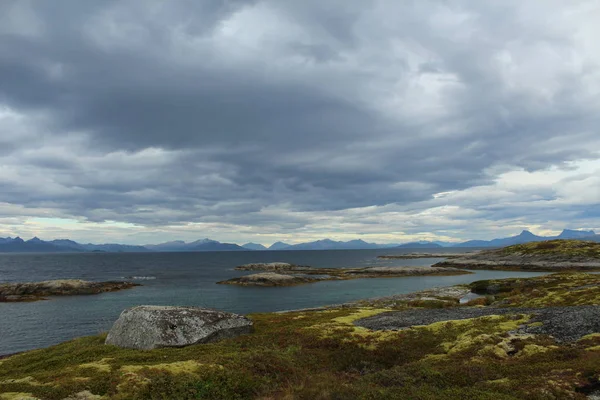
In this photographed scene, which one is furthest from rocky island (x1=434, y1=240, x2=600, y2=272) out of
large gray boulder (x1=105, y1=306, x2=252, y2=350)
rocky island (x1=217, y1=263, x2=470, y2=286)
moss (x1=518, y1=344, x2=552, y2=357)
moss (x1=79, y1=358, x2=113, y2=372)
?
moss (x1=79, y1=358, x2=113, y2=372)

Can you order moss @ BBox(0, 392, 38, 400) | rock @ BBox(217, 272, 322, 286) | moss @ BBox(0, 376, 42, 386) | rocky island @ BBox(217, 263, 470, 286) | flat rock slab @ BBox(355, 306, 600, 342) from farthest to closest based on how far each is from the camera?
rocky island @ BBox(217, 263, 470, 286), rock @ BBox(217, 272, 322, 286), flat rock slab @ BBox(355, 306, 600, 342), moss @ BBox(0, 376, 42, 386), moss @ BBox(0, 392, 38, 400)

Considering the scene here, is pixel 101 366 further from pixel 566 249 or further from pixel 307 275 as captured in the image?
pixel 566 249

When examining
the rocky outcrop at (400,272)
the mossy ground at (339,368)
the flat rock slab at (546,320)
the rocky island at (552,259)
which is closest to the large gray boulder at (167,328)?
the mossy ground at (339,368)

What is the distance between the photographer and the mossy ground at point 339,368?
655 inches

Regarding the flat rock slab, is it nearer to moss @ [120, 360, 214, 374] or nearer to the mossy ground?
the mossy ground

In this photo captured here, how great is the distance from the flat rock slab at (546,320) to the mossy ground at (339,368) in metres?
1.65

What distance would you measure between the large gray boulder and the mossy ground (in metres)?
1.78

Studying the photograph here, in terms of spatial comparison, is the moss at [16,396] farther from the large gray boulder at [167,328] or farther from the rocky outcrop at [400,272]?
the rocky outcrop at [400,272]

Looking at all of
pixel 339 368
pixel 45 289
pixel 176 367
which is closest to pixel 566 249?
pixel 339 368

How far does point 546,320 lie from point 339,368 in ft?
65.7

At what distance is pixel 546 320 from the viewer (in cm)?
3119

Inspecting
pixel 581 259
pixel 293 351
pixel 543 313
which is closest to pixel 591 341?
pixel 543 313

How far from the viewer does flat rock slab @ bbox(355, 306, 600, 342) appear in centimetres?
2712

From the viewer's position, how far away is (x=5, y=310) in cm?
8450
